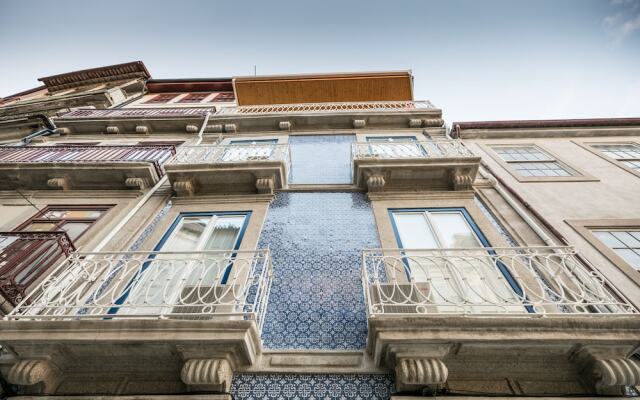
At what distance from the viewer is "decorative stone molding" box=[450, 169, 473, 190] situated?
6.50 meters

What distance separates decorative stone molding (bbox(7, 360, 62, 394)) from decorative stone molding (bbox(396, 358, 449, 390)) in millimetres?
3807

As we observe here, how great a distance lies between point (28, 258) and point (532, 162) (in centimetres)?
1111

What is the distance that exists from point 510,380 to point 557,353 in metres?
0.59

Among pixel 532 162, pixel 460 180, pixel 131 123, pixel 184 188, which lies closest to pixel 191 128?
pixel 131 123

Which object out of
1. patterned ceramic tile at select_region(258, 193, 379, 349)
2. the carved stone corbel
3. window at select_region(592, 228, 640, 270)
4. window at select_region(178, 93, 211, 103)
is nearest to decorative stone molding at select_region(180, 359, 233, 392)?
patterned ceramic tile at select_region(258, 193, 379, 349)

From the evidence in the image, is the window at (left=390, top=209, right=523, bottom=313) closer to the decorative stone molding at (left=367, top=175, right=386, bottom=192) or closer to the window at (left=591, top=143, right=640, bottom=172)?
the decorative stone molding at (left=367, top=175, right=386, bottom=192)

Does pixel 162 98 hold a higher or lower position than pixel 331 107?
higher

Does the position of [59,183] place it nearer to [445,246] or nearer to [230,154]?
[230,154]

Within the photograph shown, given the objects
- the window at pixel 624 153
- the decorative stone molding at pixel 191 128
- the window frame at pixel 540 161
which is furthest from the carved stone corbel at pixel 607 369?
the decorative stone molding at pixel 191 128

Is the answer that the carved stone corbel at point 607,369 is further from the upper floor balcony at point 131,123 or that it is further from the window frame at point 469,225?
the upper floor balcony at point 131,123

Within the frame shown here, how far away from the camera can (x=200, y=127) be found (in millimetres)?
10305

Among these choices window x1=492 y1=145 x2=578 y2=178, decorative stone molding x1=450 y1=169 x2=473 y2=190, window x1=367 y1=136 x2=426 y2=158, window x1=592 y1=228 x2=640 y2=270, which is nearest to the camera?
window x1=592 y1=228 x2=640 y2=270

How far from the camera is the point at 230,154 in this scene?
28.6ft

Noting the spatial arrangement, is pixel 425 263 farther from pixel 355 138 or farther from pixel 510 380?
pixel 355 138
